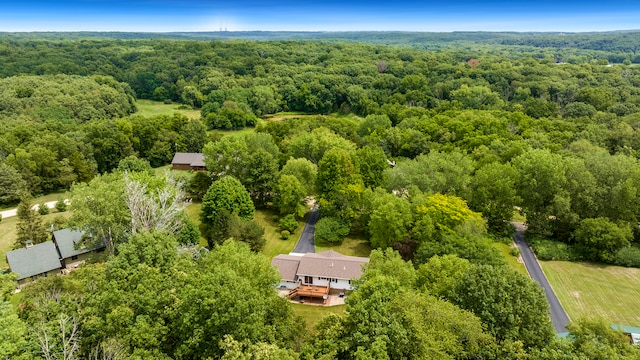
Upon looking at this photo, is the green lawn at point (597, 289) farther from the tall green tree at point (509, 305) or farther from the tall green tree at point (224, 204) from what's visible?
the tall green tree at point (224, 204)

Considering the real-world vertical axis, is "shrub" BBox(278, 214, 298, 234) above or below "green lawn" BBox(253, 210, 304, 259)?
above

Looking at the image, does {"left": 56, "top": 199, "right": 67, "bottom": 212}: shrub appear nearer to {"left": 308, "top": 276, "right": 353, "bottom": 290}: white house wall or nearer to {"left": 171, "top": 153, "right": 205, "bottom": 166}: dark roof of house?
{"left": 171, "top": 153, "right": 205, "bottom": 166}: dark roof of house

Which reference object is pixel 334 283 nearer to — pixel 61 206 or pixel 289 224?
pixel 289 224

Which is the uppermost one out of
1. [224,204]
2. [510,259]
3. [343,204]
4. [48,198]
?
[224,204]

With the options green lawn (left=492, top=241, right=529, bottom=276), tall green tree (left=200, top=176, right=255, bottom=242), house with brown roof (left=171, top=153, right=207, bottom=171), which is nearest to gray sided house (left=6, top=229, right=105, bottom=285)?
tall green tree (left=200, top=176, right=255, bottom=242)

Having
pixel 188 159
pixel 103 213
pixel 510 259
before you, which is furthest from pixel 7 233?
pixel 510 259

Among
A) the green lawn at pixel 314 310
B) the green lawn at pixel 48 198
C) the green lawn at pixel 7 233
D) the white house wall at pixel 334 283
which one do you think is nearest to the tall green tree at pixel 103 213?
the green lawn at pixel 7 233
